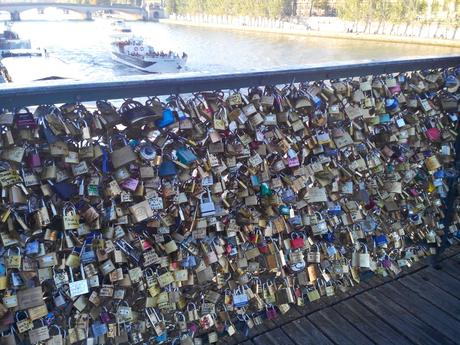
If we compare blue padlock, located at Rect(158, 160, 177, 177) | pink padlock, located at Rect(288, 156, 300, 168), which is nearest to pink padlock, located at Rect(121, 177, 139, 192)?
blue padlock, located at Rect(158, 160, 177, 177)

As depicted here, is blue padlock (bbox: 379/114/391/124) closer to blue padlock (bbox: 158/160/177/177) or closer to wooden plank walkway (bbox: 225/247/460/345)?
wooden plank walkway (bbox: 225/247/460/345)

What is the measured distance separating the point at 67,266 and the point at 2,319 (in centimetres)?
35

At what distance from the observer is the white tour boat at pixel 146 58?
117 feet

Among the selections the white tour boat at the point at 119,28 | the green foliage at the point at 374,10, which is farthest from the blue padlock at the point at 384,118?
the white tour boat at the point at 119,28

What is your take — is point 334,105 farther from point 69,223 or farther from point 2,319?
point 2,319

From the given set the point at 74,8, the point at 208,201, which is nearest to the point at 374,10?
the point at 74,8

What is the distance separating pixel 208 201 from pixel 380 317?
4.73 feet

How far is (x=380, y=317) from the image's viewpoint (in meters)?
2.80

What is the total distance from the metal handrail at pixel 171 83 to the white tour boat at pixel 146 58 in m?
32.4

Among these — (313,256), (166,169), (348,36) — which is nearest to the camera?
(166,169)

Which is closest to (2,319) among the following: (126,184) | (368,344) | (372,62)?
(126,184)

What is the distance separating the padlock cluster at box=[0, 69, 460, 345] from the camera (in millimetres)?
1889

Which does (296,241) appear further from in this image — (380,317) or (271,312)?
(380,317)

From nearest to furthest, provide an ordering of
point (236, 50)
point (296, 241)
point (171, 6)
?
point (296, 241) → point (236, 50) → point (171, 6)
